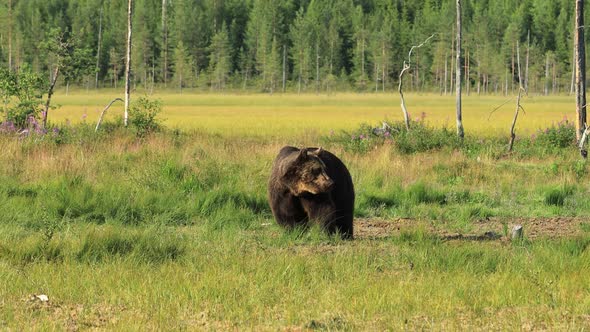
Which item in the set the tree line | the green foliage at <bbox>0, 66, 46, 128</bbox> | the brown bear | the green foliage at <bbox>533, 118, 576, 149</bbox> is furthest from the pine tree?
the brown bear

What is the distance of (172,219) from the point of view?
9258 mm

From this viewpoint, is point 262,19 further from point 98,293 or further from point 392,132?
point 98,293

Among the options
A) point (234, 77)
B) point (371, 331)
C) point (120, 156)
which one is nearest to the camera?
point (371, 331)

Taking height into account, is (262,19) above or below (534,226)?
above

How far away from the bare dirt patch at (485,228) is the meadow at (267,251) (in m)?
0.04

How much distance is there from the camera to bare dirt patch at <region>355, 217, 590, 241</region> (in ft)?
27.1

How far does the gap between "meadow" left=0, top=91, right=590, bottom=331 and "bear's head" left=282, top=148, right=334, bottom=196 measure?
1.81 feet

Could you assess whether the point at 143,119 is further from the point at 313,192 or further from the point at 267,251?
the point at 267,251

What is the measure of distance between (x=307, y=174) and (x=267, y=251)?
889 mm

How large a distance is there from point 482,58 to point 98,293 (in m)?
97.6

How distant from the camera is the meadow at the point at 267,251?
4934 mm

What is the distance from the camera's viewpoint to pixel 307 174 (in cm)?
739

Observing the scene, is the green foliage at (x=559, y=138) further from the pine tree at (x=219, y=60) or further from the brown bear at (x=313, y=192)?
the pine tree at (x=219, y=60)

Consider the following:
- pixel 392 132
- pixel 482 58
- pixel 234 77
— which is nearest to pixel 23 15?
pixel 234 77
